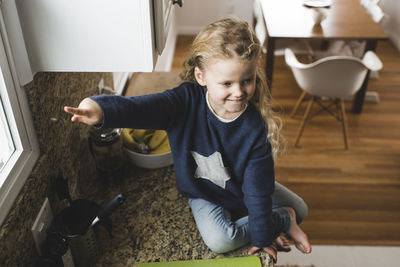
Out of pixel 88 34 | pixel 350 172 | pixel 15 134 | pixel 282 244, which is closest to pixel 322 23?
pixel 350 172

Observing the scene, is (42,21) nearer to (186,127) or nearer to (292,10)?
(186,127)

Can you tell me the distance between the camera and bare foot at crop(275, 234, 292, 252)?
133 cm

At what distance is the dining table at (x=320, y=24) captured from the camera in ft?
9.12

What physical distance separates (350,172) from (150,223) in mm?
1835

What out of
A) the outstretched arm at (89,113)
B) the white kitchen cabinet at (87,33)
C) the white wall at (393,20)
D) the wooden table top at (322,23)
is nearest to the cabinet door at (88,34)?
the white kitchen cabinet at (87,33)

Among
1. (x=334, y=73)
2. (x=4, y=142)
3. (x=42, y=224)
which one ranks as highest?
(x=4, y=142)

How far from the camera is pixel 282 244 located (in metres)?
1.33

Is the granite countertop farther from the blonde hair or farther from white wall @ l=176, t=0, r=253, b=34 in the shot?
white wall @ l=176, t=0, r=253, b=34

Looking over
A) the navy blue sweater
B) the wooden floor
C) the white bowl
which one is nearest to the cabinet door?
the navy blue sweater

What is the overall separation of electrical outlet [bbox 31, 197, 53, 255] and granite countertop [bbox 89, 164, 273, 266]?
18 centimetres

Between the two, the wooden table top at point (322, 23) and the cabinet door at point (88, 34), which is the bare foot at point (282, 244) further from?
the wooden table top at point (322, 23)

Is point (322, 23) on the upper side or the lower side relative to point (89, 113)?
lower

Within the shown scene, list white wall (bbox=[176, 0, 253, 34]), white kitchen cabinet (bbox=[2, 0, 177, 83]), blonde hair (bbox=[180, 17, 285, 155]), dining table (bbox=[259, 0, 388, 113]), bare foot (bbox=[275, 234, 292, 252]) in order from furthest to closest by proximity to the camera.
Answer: white wall (bbox=[176, 0, 253, 34]) → dining table (bbox=[259, 0, 388, 113]) → bare foot (bbox=[275, 234, 292, 252]) → blonde hair (bbox=[180, 17, 285, 155]) → white kitchen cabinet (bbox=[2, 0, 177, 83])

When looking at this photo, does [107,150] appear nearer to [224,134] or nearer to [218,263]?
[224,134]
